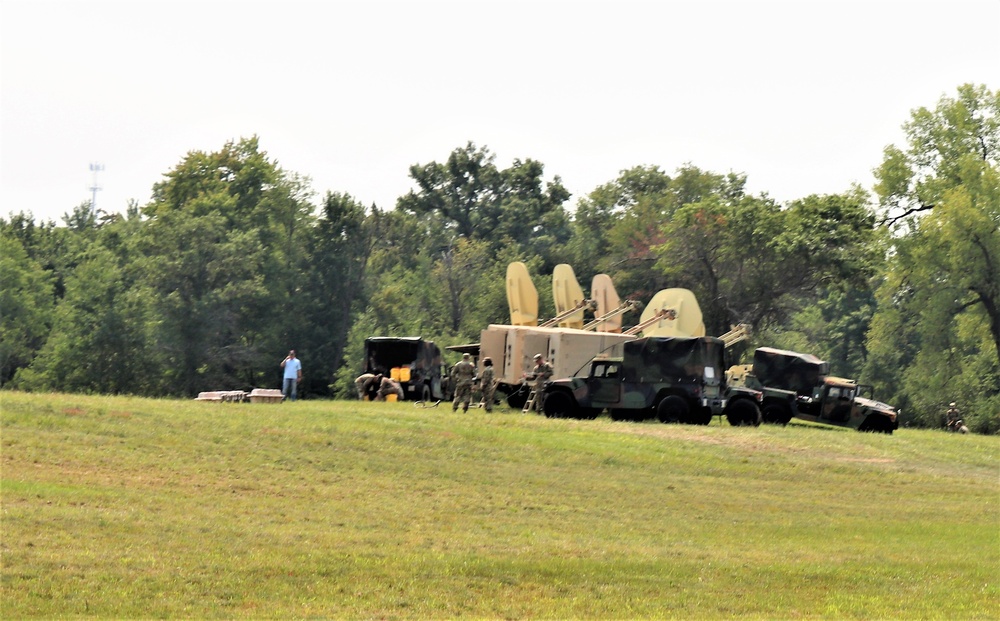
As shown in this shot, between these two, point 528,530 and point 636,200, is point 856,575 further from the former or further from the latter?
point 636,200

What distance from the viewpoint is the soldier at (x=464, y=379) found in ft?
107

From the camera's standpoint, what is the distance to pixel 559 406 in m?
33.8

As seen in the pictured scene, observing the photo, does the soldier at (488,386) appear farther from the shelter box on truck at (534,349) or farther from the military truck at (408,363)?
the military truck at (408,363)

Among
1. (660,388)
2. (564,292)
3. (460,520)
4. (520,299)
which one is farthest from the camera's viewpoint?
(564,292)

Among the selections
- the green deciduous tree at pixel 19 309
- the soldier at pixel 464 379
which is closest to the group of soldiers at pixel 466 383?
the soldier at pixel 464 379

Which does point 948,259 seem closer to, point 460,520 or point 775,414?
point 775,414

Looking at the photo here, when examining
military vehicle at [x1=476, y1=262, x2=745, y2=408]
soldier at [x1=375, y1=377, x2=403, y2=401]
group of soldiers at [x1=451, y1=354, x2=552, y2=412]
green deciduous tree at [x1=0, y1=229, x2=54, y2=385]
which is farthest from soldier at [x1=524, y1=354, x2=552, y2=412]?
green deciduous tree at [x1=0, y1=229, x2=54, y2=385]

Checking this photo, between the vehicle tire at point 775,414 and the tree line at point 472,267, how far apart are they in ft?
53.3

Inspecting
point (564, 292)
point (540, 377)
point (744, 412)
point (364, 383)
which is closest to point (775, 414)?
point (744, 412)

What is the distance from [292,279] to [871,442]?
45.2 m

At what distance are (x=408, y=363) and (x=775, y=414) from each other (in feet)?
40.3

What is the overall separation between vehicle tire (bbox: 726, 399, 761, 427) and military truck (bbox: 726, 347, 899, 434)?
2.13 metres

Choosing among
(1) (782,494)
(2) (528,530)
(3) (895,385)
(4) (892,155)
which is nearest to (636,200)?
(3) (895,385)

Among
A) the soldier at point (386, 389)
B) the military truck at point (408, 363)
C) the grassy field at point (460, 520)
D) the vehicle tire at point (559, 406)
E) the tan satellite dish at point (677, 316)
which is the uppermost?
the tan satellite dish at point (677, 316)
